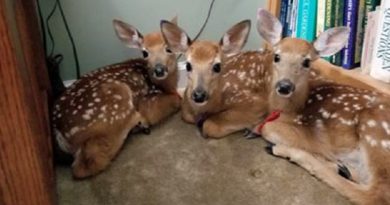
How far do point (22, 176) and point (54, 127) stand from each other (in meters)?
0.71

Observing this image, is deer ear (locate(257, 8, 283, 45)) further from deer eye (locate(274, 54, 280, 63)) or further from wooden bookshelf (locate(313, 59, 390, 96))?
wooden bookshelf (locate(313, 59, 390, 96))

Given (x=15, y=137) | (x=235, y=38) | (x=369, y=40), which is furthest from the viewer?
(x=369, y=40)

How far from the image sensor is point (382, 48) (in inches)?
79.2

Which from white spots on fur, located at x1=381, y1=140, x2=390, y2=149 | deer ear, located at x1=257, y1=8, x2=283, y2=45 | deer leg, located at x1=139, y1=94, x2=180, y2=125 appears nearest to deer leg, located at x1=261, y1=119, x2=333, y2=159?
white spots on fur, located at x1=381, y1=140, x2=390, y2=149

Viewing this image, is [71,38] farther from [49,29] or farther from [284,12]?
[284,12]

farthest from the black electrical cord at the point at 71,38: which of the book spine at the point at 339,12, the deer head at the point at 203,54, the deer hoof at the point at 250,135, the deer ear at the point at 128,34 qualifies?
the book spine at the point at 339,12

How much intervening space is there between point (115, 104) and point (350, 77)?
3.37 feet

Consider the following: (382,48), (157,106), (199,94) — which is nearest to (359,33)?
(382,48)

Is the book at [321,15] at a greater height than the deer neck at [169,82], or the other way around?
the book at [321,15]

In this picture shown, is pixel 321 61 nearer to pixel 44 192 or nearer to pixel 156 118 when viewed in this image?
pixel 156 118

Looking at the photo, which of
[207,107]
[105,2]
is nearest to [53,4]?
[105,2]

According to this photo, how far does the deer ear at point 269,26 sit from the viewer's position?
6.30 feet

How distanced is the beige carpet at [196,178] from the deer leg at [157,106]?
0.30ft

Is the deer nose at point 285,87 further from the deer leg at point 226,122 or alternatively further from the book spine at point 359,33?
the book spine at point 359,33
